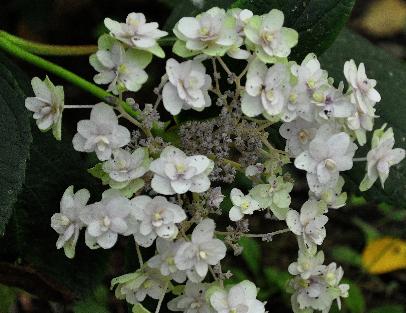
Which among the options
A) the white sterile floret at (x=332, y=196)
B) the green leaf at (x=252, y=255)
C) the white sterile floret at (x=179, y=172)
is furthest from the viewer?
the green leaf at (x=252, y=255)

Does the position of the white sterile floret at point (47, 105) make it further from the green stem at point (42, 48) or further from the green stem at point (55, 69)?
the green stem at point (42, 48)

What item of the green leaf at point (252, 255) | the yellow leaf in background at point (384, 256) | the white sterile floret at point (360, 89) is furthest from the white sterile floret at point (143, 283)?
the yellow leaf in background at point (384, 256)

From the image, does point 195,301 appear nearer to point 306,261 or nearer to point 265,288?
point 306,261

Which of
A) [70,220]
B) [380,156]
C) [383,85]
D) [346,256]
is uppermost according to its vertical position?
[380,156]

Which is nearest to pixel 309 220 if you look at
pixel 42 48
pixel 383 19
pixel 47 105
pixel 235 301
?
pixel 235 301

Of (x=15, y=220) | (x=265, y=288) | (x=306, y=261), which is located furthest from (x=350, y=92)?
(x=265, y=288)

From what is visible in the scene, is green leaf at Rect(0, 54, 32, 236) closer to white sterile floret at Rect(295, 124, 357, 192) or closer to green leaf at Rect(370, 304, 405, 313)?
white sterile floret at Rect(295, 124, 357, 192)

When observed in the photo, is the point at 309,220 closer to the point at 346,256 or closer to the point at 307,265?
the point at 307,265
